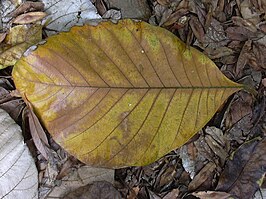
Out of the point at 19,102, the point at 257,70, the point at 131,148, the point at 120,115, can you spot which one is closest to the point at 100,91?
the point at 120,115

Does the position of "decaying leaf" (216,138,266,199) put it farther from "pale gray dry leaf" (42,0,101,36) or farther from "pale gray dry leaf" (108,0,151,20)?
"pale gray dry leaf" (42,0,101,36)

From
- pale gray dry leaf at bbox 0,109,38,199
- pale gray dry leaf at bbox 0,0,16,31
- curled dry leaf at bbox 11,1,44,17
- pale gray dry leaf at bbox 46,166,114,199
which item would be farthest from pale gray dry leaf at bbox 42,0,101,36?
pale gray dry leaf at bbox 46,166,114,199

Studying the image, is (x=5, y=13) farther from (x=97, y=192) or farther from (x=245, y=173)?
(x=245, y=173)

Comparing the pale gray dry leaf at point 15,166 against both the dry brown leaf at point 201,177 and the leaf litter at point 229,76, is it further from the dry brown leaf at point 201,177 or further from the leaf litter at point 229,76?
the dry brown leaf at point 201,177

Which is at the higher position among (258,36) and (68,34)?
(68,34)

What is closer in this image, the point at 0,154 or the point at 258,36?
the point at 0,154

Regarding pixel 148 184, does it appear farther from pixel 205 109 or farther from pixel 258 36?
pixel 258 36
